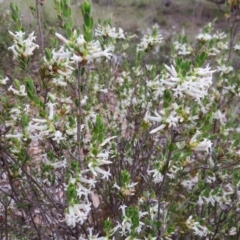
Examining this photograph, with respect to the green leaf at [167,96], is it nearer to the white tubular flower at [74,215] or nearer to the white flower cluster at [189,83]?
the white flower cluster at [189,83]

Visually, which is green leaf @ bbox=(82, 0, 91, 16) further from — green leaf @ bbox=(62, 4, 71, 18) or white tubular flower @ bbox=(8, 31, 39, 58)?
white tubular flower @ bbox=(8, 31, 39, 58)

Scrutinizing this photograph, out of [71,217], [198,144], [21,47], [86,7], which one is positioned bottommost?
[71,217]

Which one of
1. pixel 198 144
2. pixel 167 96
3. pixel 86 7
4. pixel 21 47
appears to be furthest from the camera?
pixel 21 47

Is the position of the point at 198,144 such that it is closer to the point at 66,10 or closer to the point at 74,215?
the point at 74,215

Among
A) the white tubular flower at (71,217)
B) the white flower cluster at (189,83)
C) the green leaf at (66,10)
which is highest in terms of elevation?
the green leaf at (66,10)

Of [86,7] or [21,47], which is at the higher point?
Result: [21,47]

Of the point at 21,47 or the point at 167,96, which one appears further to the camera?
the point at 21,47

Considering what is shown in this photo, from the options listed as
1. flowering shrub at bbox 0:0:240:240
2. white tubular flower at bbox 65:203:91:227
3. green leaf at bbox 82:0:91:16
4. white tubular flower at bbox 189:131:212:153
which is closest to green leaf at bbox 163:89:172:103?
flowering shrub at bbox 0:0:240:240

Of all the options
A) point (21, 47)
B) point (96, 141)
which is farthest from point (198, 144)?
point (21, 47)

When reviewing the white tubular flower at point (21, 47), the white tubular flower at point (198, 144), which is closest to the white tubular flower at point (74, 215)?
the white tubular flower at point (198, 144)

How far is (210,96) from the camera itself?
348cm

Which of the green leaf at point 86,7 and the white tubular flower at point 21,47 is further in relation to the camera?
the white tubular flower at point 21,47

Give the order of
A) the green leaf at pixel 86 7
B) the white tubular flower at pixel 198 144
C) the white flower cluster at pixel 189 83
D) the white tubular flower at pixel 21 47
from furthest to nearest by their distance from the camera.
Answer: the white tubular flower at pixel 21 47 → the white tubular flower at pixel 198 144 → the white flower cluster at pixel 189 83 → the green leaf at pixel 86 7

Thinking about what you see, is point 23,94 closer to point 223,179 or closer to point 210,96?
point 223,179
